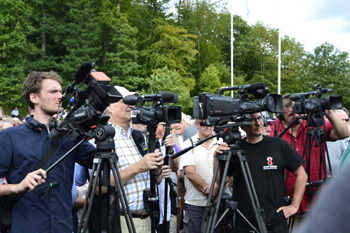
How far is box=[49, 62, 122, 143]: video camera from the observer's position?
91.4 inches

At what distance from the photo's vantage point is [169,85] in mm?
26969

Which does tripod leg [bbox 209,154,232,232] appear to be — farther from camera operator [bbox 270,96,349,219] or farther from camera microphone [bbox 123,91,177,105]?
camera operator [bbox 270,96,349,219]

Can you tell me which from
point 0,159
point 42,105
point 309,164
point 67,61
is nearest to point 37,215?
point 0,159

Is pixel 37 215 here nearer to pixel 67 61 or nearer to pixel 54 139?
pixel 54 139

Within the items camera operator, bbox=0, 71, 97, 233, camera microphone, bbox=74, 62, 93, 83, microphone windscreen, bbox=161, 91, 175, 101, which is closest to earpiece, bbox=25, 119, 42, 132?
camera operator, bbox=0, 71, 97, 233

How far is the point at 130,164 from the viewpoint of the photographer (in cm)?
329

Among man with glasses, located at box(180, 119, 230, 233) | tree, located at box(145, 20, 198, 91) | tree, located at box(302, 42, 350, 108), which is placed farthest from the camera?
tree, located at box(302, 42, 350, 108)

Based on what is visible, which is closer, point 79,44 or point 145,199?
point 145,199

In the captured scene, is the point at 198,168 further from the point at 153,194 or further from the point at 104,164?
Answer: the point at 104,164

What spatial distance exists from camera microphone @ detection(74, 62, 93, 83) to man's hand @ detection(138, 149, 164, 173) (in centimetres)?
93

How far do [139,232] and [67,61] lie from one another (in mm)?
27483

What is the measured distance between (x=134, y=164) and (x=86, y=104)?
86 cm

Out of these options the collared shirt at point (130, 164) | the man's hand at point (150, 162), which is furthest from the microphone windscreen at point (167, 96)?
the collared shirt at point (130, 164)

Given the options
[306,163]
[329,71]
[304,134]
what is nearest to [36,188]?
[306,163]
